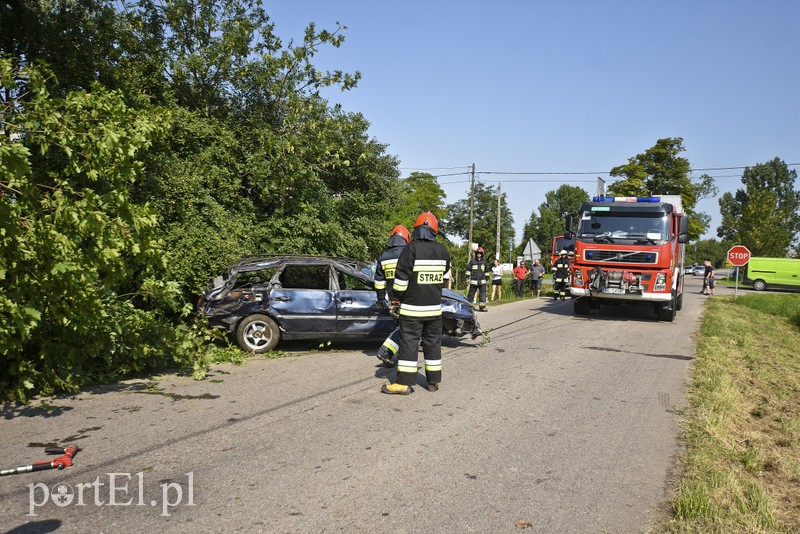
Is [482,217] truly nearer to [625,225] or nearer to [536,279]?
[536,279]

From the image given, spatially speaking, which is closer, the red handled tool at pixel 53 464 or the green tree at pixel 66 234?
the red handled tool at pixel 53 464

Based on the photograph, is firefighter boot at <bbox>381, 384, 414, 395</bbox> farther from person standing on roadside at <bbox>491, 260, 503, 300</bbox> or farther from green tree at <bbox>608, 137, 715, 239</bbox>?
green tree at <bbox>608, 137, 715, 239</bbox>

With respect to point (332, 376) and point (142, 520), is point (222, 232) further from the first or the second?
point (142, 520)

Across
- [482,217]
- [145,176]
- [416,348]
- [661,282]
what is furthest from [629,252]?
[482,217]

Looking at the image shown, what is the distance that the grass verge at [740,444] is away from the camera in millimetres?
3576

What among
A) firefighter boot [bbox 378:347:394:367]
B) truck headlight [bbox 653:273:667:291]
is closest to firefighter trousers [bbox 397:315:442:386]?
firefighter boot [bbox 378:347:394:367]

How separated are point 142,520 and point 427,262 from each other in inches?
152

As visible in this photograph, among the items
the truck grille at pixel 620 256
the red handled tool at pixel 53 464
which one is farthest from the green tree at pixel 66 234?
the truck grille at pixel 620 256

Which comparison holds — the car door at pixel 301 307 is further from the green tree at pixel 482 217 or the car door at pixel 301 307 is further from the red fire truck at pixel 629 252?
the green tree at pixel 482 217

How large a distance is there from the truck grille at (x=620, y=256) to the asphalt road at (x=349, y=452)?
6515mm

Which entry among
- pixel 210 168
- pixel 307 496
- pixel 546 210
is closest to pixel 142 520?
pixel 307 496

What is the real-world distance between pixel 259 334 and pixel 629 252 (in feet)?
31.0

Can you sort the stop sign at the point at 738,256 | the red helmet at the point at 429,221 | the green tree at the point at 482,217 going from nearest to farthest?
the red helmet at the point at 429,221 < the stop sign at the point at 738,256 < the green tree at the point at 482,217

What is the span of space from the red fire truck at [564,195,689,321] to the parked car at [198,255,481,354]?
20.6 ft
